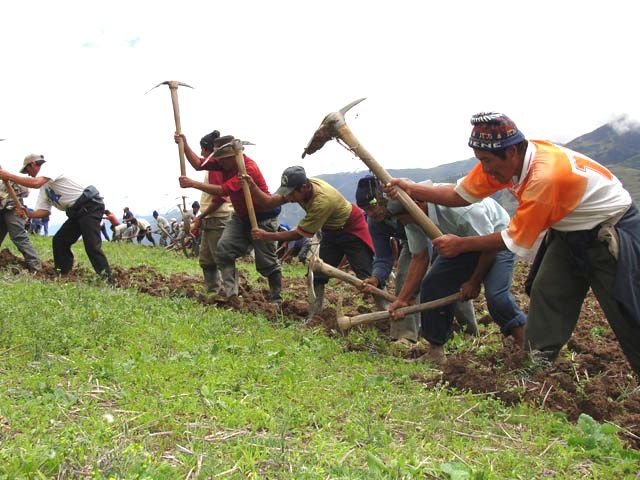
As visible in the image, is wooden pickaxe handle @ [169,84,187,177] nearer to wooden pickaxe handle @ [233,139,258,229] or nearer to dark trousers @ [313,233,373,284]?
wooden pickaxe handle @ [233,139,258,229]

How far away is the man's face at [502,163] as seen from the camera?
3596 mm

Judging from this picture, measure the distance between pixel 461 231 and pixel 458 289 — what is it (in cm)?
43

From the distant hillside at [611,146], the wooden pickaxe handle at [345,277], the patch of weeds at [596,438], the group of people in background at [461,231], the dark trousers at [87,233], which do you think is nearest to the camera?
the patch of weeds at [596,438]

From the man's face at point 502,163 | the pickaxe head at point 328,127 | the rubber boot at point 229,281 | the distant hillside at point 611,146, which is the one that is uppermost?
the pickaxe head at point 328,127

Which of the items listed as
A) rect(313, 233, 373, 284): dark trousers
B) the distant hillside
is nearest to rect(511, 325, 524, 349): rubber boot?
rect(313, 233, 373, 284): dark trousers

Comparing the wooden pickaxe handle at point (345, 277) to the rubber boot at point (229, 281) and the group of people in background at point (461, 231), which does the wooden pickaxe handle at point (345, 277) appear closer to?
the group of people in background at point (461, 231)

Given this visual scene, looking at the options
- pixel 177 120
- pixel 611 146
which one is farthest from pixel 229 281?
pixel 611 146

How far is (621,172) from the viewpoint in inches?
3780

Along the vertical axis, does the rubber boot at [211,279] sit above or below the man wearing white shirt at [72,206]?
below

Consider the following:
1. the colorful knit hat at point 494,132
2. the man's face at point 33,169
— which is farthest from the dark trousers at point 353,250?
the man's face at point 33,169

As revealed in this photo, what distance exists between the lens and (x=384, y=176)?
4531mm

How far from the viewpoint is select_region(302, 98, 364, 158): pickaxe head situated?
468cm

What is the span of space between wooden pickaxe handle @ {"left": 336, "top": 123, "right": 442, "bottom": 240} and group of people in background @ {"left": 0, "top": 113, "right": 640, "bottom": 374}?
6 centimetres

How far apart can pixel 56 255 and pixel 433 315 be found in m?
4.79
